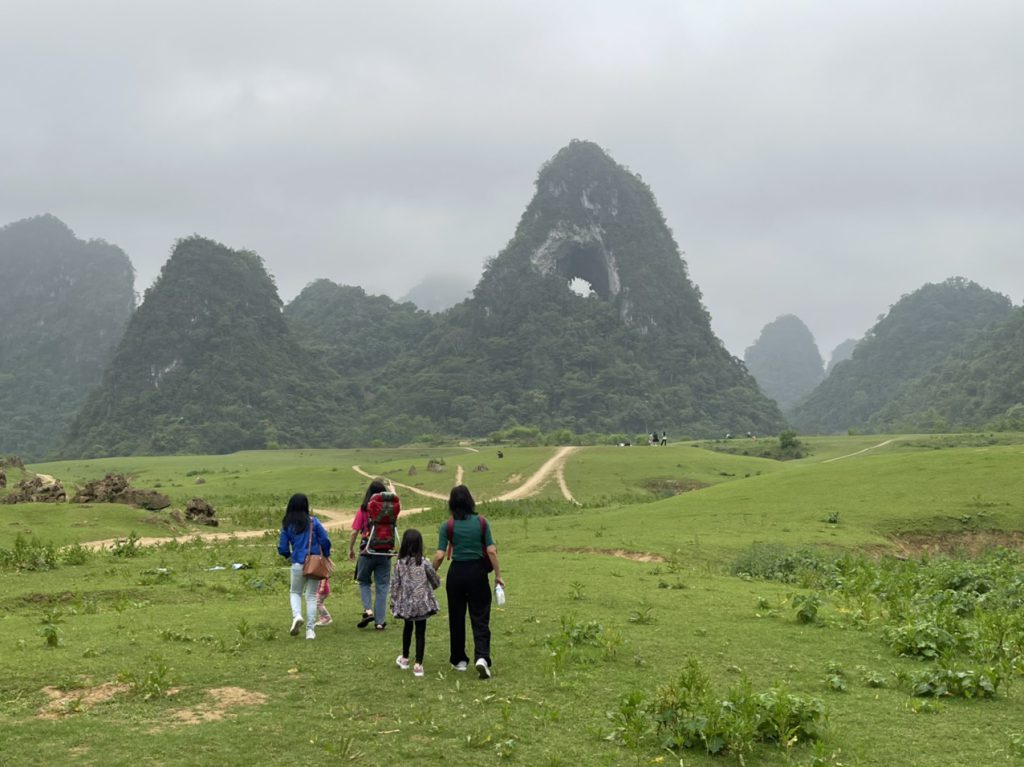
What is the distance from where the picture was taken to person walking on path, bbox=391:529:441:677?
920 centimetres

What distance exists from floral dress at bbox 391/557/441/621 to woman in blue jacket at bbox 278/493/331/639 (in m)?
2.20

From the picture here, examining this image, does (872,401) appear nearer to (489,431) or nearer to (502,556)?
(489,431)

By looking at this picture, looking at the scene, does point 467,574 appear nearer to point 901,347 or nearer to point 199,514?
point 199,514

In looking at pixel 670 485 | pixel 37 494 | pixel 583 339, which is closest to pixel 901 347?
pixel 583 339

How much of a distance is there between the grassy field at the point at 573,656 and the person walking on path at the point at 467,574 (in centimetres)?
36

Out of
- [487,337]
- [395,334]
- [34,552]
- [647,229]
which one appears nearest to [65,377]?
[395,334]

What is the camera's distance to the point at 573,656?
9.71 metres

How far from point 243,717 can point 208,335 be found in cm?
13351

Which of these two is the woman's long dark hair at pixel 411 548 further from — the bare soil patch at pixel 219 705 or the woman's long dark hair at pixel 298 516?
the woman's long dark hair at pixel 298 516

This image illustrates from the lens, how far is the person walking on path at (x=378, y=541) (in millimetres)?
11570

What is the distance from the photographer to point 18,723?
721cm

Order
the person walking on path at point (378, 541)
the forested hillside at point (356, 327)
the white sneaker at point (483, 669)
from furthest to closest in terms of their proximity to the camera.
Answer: the forested hillside at point (356, 327)
the person walking on path at point (378, 541)
the white sneaker at point (483, 669)

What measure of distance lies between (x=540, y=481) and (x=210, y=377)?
3603 inches

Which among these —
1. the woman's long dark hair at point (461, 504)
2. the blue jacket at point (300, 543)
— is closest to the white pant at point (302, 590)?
the blue jacket at point (300, 543)
